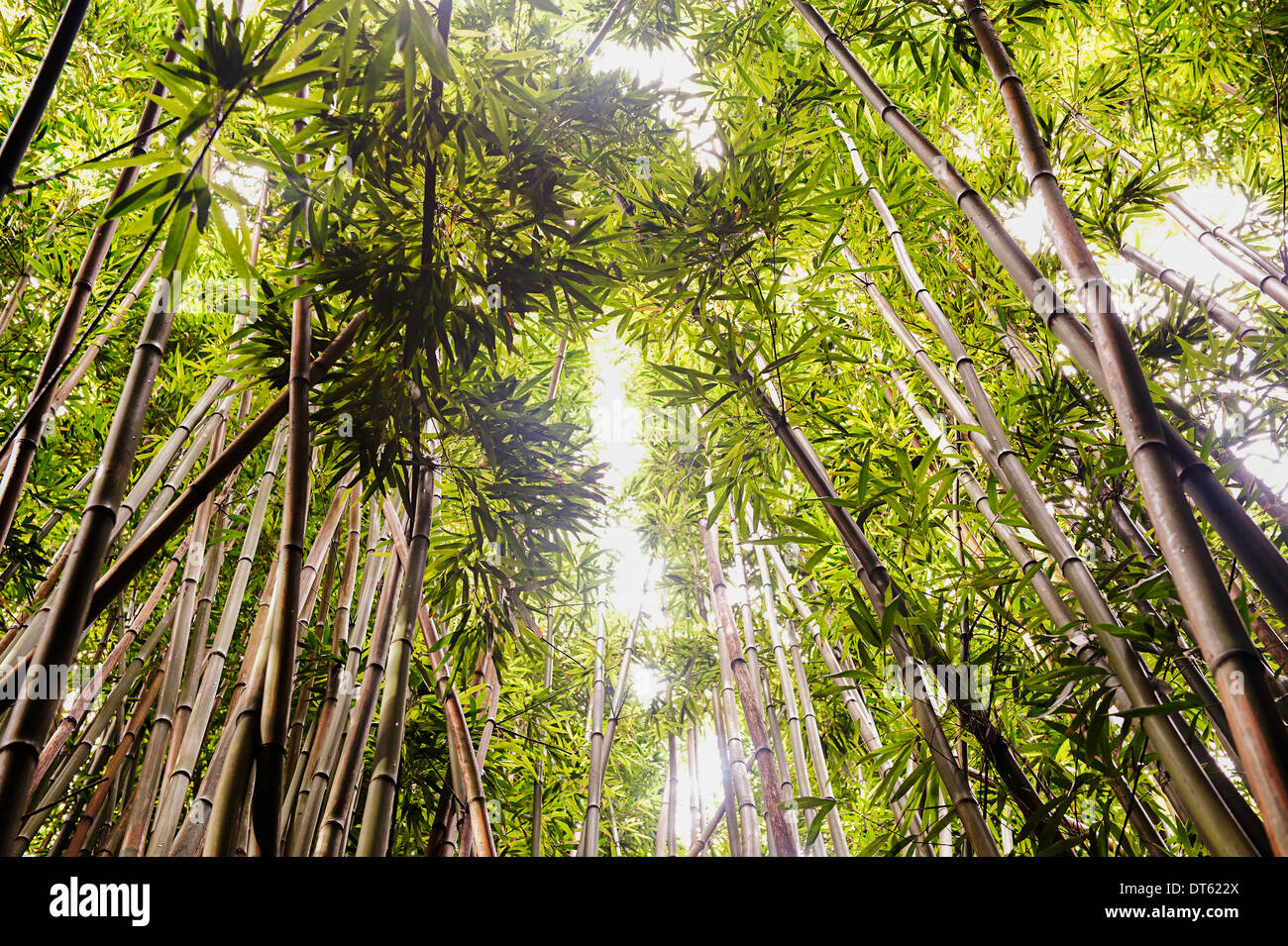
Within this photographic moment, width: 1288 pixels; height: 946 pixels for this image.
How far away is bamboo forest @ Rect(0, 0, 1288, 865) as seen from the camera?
94 cm

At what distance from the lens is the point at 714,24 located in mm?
2170

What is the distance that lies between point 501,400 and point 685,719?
10.5 feet

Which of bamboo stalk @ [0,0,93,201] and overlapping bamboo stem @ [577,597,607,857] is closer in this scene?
bamboo stalk @ [0,0,93,201]

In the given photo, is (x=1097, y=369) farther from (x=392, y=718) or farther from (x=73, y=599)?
(x=73, y=599)

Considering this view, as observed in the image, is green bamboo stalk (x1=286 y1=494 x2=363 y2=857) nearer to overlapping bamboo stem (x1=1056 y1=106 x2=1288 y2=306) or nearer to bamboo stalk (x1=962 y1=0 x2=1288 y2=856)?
bamboo stalk (x1=962 y1=0 x2=1288 y2=856)

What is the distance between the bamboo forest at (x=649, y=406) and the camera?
3.09ft

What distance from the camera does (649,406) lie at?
3.26m

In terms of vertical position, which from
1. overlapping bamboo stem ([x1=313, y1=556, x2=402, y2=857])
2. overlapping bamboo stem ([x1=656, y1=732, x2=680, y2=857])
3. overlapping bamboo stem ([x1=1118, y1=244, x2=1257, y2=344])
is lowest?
overlapping bamboo stem ([x1=313, y1=556, x2=402, y2=857])

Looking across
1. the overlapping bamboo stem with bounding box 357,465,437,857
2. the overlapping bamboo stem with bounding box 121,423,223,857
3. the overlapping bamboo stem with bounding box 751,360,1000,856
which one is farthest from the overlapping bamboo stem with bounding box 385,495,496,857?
the overlapping bamboo stem with bounding box 751,360,1000,856

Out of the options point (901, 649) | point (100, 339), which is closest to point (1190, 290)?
point (901, 649)
